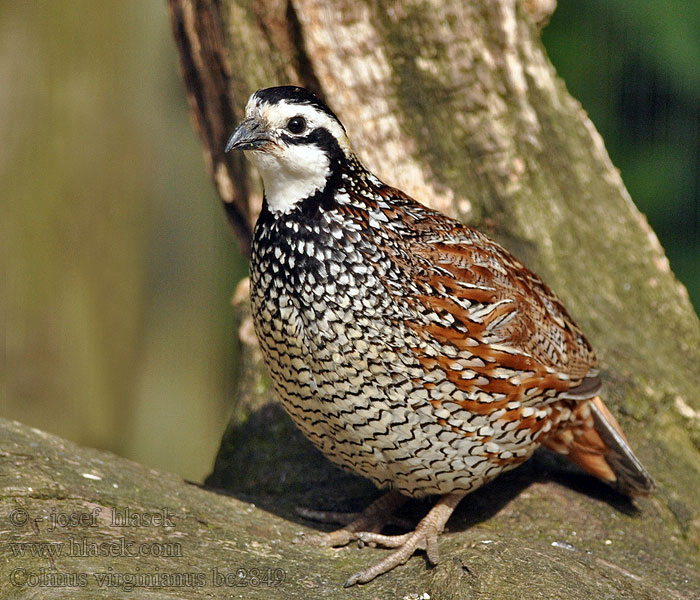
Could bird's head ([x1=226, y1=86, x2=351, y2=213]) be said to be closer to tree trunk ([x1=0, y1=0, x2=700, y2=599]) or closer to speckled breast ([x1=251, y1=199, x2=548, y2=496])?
speckled breast ([x1=251, y1=199, x2=548, y2=496])

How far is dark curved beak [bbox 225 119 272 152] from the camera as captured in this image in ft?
11.6

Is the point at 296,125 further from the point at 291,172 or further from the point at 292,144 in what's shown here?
the point at 291,172

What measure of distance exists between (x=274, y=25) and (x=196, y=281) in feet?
13.3

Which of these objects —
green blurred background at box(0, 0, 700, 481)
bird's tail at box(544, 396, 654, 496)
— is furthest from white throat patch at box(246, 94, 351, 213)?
green blurred background at box(0, 0, 700, 481)

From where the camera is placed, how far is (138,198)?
8.28m

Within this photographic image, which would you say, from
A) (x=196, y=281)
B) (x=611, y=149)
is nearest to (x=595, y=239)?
(x=611, y=149)

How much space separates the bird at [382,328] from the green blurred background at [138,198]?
432 cm

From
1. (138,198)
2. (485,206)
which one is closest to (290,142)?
(485,206)

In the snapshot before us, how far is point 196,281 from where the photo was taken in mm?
8781

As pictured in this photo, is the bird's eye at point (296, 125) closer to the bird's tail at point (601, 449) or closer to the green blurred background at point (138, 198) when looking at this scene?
the bird's tail at point (601, 449)

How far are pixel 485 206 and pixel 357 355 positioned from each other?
1.96m

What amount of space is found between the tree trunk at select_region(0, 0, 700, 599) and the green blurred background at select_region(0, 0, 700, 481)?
2.37 m

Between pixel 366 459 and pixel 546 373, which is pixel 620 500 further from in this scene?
pixel 366 459

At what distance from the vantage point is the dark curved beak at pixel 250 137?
11.6ft
